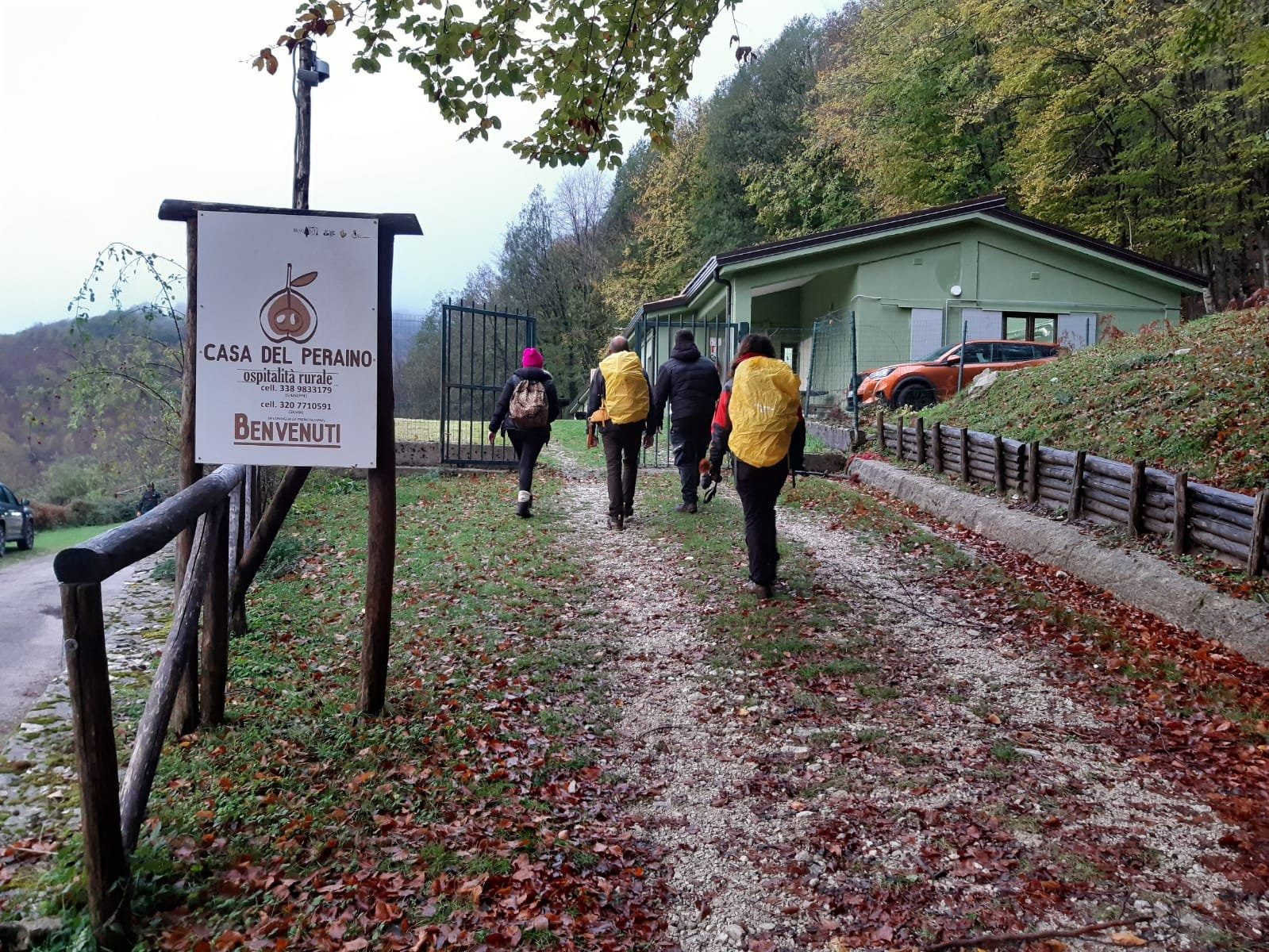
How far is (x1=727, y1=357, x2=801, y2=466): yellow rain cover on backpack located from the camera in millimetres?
6875

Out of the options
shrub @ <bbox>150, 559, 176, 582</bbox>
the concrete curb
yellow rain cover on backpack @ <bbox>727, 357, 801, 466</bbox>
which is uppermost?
yellow rain cover on backpack @ <bbox>727, 357, 801, 466</bbox>

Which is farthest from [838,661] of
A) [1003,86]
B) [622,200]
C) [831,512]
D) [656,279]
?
[622,200]

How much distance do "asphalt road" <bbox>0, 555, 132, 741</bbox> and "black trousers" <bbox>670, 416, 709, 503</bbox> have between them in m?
6.07

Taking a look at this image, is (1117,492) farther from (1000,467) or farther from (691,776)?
(691,776)

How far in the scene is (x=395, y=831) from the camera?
3.71 m

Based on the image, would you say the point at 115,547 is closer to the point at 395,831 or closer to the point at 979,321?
the point at 395,831

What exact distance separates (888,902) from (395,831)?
6.48 ft

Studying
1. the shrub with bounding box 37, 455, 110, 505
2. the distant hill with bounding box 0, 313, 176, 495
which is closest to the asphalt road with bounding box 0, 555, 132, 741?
the distant hill with bounding box 0, 313, 176, 495

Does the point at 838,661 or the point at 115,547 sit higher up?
the point at 115,547

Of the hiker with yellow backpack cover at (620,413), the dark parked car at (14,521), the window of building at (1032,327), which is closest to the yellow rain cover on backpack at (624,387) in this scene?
the hiker with yellow backpack cover at (620,413)

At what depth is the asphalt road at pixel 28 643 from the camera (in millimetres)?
6328

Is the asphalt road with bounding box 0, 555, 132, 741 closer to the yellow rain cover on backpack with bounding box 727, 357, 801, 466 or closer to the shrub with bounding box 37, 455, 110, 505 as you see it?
the yellow rain cover on backpack with bounding box 727, 357, 801, 466

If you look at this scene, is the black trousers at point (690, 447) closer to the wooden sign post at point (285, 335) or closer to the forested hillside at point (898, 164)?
the forested hillside at point (898, 164)

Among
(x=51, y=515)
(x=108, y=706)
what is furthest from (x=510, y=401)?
(x=51, y=515)
